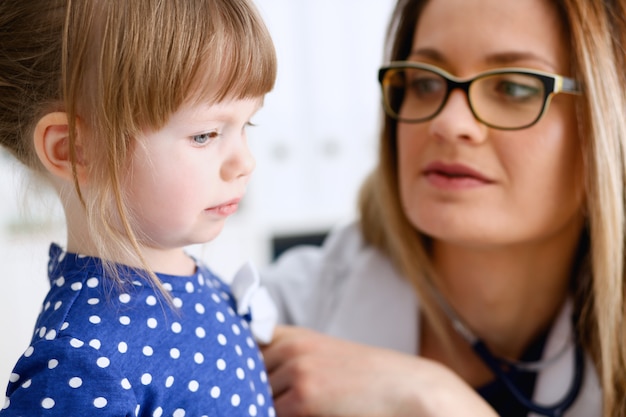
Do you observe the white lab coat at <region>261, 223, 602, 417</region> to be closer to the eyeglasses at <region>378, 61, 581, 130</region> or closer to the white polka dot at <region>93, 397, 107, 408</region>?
the eyeglasses at <region>378, 61, 581, 130</region>

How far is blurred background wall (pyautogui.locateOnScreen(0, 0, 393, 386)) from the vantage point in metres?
2.88

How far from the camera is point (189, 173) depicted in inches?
21.9

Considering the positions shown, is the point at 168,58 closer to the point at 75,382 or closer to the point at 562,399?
the point at 75,382

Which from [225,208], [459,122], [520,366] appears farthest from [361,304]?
[225,208]

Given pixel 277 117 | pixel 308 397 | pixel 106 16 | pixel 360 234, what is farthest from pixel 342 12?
pixel 106 16

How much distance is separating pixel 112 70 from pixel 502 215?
0.63 m

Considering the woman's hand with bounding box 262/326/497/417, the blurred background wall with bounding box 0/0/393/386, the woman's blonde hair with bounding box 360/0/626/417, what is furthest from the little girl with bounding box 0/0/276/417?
the blurred background wall with bounding box 0/0/393/386

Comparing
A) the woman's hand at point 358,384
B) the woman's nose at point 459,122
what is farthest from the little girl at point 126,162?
the woman's nose at point 459,122

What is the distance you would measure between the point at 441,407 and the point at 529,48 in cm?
49

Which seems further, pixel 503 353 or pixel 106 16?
pixel 503 353

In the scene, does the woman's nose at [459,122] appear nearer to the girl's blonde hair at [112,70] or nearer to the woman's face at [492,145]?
the woman's face at [492,145]

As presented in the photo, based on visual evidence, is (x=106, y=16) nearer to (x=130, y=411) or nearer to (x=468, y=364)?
(x=130, y=411)

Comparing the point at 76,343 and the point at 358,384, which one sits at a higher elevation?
the point at 76,343

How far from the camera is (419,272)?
117 centimetres
